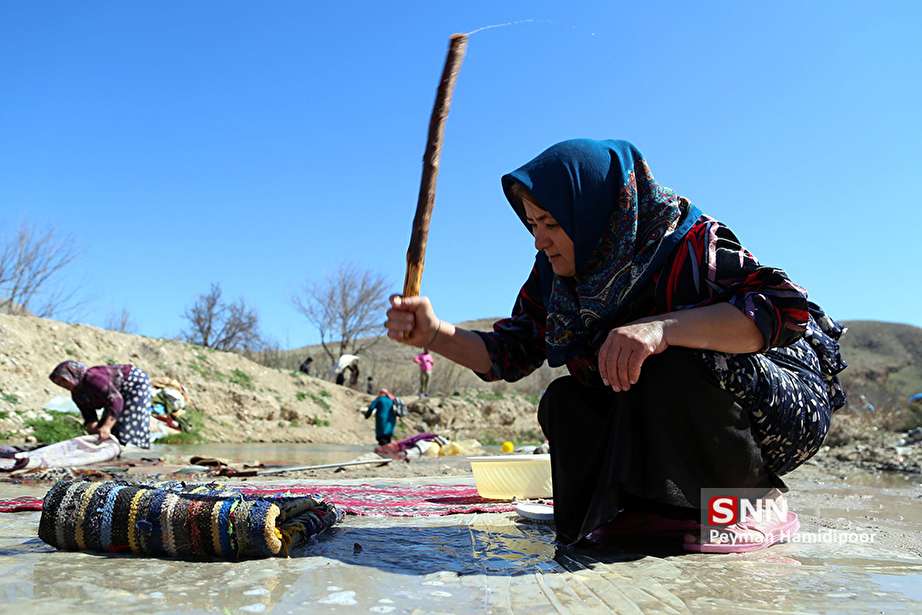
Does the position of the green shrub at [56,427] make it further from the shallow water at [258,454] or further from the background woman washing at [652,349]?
the background woman washing at [652,349]

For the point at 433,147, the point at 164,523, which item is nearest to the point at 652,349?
the point at 433,147

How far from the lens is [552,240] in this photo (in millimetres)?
1854

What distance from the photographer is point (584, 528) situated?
5.83 ft

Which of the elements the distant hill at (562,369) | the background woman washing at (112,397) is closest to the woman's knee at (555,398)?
the background woman washing at (112,397)

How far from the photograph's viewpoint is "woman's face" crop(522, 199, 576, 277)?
1.84m

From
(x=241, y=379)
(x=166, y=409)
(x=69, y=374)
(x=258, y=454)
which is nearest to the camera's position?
(x=69, y=374)

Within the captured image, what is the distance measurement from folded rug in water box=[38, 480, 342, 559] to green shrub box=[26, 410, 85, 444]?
26.5 ft

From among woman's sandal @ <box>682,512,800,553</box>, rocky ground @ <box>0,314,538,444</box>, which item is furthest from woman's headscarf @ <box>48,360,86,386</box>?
woman's sandal @ <box>682,512,800,553</box>

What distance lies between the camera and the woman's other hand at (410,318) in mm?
1900

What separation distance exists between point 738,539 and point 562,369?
1426 inches

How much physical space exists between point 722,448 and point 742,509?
221 millimetres

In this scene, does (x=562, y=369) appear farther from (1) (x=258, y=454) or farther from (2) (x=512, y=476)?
(2) (x=512, y=476)

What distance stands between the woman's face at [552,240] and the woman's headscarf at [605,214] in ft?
0.06

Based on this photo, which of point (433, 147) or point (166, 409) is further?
point (166, 409)
